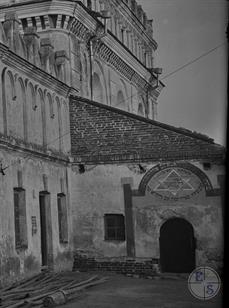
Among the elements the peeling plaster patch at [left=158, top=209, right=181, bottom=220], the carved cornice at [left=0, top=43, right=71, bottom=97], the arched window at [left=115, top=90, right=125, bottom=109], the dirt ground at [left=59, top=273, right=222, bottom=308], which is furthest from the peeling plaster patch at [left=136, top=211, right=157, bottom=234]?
the arched window at [left=115, top=90, right=125, bottom=109]

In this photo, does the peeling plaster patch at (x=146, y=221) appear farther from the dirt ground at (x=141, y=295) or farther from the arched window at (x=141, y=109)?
the arched window at (x=141, y=109)

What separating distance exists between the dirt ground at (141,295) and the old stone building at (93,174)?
1.53 meters

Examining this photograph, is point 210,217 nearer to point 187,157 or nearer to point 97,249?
point 187,157

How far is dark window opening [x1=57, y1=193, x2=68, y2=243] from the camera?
1709 centimetres

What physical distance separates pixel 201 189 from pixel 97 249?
12.6ft

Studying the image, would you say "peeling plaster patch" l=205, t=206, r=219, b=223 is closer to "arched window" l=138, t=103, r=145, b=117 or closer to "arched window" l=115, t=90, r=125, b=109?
"arched window" l=115, t=90, r=125, b=109

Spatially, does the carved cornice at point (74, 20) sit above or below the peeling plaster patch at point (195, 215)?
above

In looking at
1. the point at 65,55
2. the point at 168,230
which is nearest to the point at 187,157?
the point at 168,230

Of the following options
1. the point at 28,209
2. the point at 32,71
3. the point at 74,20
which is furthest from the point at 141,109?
the point at 28,209

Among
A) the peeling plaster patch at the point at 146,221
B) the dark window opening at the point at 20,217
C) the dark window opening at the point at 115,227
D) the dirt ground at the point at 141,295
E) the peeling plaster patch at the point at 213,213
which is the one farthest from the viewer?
the dark window opening at the point at 115,227

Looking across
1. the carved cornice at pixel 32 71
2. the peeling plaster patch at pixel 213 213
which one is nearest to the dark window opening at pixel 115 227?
the peeling plaster patch at pixel 213 213

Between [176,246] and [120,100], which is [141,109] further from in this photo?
[176,246]

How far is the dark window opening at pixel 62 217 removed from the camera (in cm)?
1709

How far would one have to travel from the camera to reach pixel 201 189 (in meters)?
16.4
